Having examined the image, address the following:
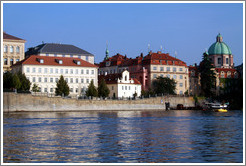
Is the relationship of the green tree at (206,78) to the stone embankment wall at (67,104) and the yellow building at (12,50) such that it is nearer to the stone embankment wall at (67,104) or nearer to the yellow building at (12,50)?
the stone embankment wall at (67,104)

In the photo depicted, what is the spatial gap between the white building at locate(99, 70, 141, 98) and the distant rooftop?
48.7ft

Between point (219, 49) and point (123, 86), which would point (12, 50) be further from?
point (219, 49)

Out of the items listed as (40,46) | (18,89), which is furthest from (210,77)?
(18,89)

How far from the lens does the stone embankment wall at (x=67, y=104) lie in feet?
267

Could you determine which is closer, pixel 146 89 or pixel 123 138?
pixel 123 138

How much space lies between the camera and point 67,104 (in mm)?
89000

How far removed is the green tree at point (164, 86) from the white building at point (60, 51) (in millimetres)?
19445

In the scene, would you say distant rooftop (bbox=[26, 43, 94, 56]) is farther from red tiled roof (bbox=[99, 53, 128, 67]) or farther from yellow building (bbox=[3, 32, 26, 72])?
red tiled roof (bbox=[99, 53, 128, 67])

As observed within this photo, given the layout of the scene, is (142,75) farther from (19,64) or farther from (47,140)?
(47,140)

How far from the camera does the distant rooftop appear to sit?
124375mm

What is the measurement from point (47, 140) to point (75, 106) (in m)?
56.0

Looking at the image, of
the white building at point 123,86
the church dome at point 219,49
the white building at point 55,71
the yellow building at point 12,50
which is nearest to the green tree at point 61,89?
the white building at point 55,71

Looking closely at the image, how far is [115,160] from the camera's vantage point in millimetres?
25328

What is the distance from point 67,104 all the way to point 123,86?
2928cm
